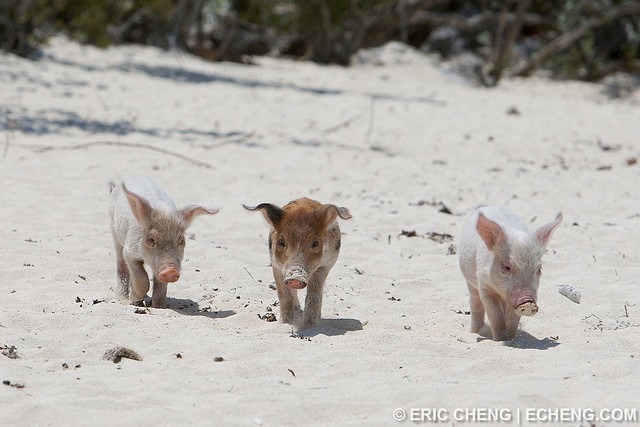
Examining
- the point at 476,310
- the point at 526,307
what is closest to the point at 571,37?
the point at 476,310

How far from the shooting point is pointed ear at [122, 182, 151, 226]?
6.11 meters

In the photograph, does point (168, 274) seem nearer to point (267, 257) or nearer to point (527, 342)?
point (267, 257)

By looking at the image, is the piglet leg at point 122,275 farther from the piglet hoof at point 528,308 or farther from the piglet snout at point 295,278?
the piglet hoof at point 528,308

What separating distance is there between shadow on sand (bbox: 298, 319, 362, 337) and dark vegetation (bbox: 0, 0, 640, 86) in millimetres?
14690

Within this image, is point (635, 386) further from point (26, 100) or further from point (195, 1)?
point (195, 1)

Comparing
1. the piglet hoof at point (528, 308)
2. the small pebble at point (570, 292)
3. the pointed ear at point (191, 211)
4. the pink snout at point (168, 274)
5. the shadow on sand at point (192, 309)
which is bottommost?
the shadow on sand at point (192, 309)

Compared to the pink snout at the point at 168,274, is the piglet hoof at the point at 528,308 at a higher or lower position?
higher

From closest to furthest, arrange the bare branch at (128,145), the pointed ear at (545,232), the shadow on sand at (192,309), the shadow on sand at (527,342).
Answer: the shadow on sand at (527,342) < the pointed ear at (545,232) < the shadow on sand at (192,309) < the bare branch at (128,145)

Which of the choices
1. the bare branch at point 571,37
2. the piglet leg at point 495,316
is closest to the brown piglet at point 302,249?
the piglet leg at point 495,316

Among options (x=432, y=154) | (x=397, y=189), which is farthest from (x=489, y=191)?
(x=432, y=154)

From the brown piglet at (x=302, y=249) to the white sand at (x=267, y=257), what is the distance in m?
0.22

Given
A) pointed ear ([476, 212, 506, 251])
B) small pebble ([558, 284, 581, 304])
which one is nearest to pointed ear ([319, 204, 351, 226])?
pointed ear ([476, 212, 506, 251])

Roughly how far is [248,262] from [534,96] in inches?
561

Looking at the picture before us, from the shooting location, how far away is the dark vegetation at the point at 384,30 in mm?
22375
